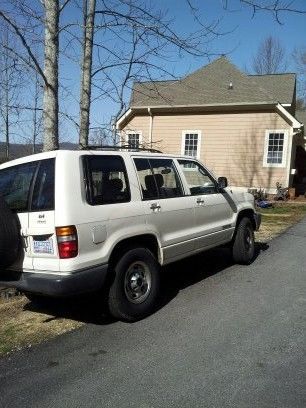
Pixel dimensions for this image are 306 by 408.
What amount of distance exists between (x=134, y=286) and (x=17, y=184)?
1.74 metres

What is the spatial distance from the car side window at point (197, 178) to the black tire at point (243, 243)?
41.8 inches

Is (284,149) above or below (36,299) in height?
above

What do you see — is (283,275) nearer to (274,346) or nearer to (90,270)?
(274,346)

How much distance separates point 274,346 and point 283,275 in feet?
9.74

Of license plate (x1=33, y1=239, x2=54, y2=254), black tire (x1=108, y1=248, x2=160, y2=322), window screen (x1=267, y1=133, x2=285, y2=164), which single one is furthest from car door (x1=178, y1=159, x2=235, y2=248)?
window screen (x1=267, y1=133, x2=285, y2=164)

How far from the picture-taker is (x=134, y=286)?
16.9 ft

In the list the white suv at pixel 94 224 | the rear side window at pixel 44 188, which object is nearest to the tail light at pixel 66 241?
the white suv at pixel 94 224

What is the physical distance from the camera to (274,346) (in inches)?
172

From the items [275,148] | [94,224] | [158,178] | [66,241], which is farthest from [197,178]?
[275,148]

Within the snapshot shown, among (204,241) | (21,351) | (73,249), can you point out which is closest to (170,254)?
(204,241)

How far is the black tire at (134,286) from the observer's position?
16.0 ft

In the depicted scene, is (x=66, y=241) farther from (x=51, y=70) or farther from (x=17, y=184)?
(x=51, y=70)

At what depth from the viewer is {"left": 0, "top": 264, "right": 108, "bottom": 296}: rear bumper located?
4.31 m

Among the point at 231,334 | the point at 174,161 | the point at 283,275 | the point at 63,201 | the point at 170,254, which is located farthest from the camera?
the point at 283,275
